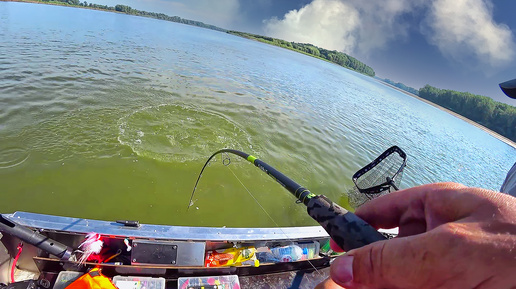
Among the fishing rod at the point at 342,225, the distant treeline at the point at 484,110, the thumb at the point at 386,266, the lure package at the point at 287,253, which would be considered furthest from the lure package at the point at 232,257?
the distant treeline at the point at 484,110

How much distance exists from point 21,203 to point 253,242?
4.70 meters

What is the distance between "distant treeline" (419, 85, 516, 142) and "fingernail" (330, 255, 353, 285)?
6731 centimetres

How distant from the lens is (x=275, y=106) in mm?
13141

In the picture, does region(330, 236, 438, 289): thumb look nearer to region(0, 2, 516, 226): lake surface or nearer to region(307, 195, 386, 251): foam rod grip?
region(307, 195, 386, 251): foam rod grip

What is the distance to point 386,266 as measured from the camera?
0.81 meters

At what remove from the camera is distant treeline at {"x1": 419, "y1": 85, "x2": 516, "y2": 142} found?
5033cm

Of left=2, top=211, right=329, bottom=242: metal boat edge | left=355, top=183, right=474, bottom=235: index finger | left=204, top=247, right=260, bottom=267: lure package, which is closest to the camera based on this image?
left=355, top=183, right=474, bottom=235: index finger

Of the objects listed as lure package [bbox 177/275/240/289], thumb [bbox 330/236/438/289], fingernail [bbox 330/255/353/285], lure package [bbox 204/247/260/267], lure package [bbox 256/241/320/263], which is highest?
thumb [bbox 330/236/438/289]

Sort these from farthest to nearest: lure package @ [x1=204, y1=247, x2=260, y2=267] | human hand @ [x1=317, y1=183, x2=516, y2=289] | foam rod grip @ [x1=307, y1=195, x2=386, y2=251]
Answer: lure package @ [x1=204, y1=247, x2=260, y2=267], foam rod grip @ [x1=307, y1=195, x2=386, y2=251], human hand @ [x1=317, y1=183, x2=516, y2=289]

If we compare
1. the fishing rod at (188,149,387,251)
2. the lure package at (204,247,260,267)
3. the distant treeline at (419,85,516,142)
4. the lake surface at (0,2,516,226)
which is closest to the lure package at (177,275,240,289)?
the lure package at (204,247,260,267)

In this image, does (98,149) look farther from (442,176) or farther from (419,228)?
(442,176)

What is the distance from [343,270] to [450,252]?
41 cm

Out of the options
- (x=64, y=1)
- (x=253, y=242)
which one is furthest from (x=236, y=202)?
(x=64, y=1)

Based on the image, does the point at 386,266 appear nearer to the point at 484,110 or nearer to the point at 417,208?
the point at 417,208
